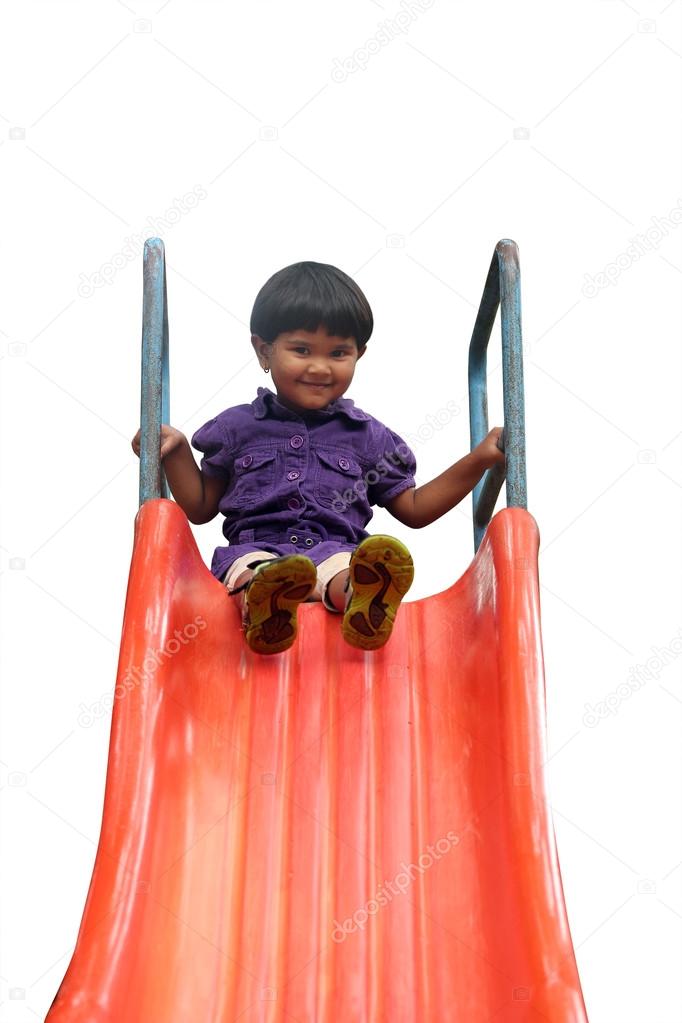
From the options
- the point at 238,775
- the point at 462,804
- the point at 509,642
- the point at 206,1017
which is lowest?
the point at 206,1017

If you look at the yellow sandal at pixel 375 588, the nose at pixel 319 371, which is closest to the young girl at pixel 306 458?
the nose at pixel 319 371

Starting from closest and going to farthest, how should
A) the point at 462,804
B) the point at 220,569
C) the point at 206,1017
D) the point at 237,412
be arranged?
the point at 206,1017
the point at 462,804
the point at 220,569
the point at 237,412

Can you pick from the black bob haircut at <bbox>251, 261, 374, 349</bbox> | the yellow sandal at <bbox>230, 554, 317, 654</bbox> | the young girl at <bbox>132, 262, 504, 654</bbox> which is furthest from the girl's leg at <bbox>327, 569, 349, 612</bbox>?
the black bob haircut at <bbox>251, 261, 374, 349</bbox>

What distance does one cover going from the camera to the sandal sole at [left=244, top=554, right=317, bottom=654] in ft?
6.55

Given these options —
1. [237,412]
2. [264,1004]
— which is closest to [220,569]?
[237,412]

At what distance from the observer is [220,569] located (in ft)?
7.66

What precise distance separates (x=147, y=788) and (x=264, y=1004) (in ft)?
1.19

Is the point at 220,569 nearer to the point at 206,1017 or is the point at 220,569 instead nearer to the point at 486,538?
the point at 486,538

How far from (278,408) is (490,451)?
18.1 inches

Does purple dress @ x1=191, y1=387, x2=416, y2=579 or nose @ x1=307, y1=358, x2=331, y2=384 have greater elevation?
nose @ x1=307, y1=358, x2=331, y2=384

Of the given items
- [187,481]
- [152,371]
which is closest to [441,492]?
[187,481]

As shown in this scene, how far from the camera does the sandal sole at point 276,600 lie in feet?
6.55

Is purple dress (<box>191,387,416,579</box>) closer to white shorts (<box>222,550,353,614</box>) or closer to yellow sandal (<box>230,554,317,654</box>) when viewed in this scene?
white shorts (<box>222,550,353,614</box>)

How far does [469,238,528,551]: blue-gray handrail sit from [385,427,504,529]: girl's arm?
0.06 meters
